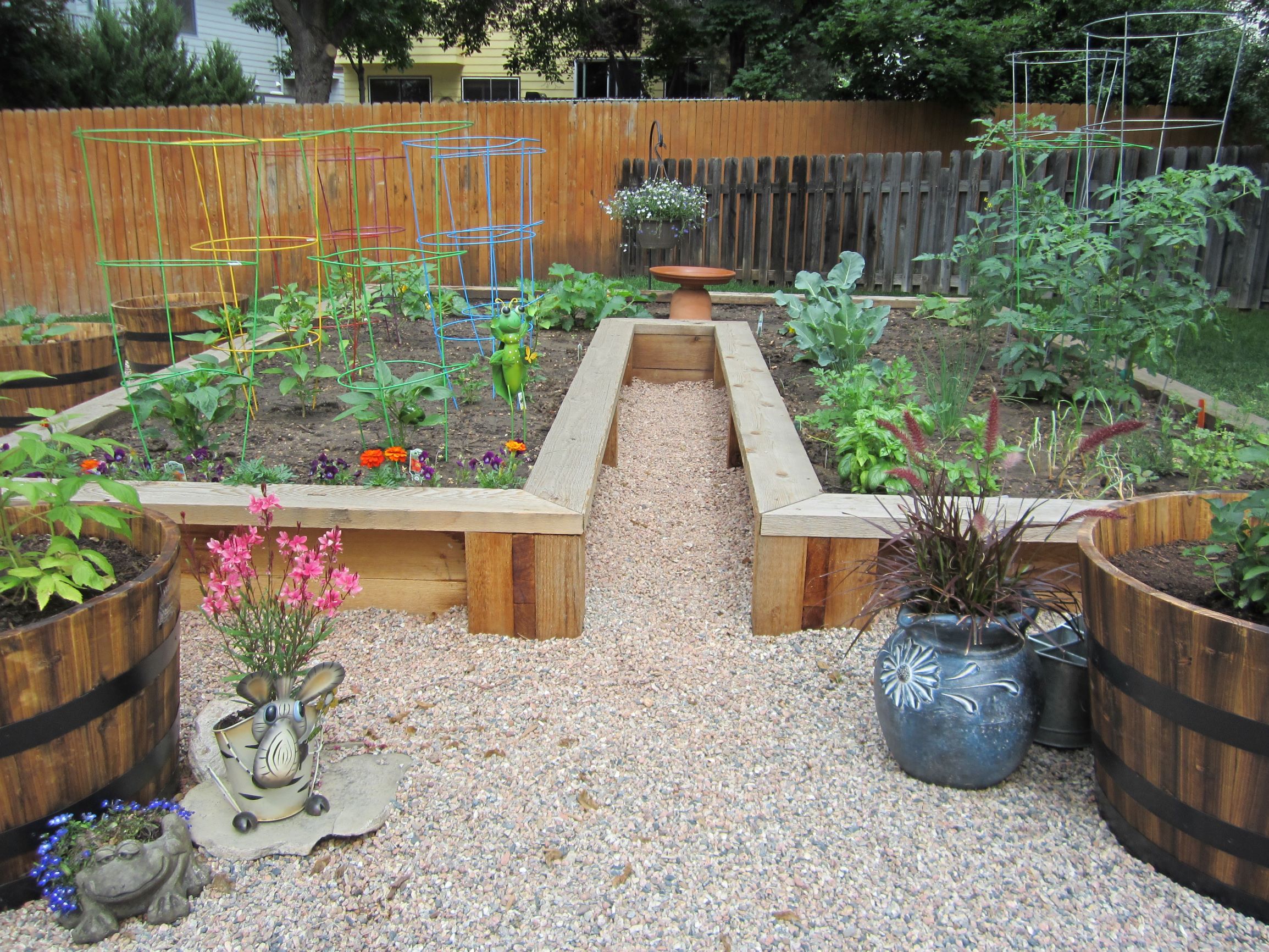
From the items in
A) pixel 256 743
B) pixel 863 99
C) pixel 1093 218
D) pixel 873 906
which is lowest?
pixel 873 906

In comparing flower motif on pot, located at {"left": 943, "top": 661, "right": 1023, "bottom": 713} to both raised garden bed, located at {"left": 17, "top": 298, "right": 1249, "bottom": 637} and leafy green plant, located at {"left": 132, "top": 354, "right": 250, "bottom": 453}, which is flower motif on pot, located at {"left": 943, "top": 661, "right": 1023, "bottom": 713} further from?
leafy green plant, located at {"left": 132, "top": 354, "right": 250, "bottom": 453}

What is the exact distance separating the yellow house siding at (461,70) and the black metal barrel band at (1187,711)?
20602mm

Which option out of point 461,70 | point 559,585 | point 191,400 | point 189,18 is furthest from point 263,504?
point 461,70

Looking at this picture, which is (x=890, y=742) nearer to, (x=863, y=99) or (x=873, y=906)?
(x=873, y=906)

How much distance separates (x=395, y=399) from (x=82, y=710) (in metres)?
1.92

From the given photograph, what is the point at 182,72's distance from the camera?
46.7 feet

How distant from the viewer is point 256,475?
2.98 meters

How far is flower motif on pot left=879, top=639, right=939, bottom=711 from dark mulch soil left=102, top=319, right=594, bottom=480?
1.60 metres

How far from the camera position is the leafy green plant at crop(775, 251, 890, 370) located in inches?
184

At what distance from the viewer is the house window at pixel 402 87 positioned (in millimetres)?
21578

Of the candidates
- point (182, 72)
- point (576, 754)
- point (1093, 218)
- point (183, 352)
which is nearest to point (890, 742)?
point (576, 754)

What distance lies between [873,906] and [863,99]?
42.7 feet

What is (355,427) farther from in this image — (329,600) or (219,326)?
(329,600)

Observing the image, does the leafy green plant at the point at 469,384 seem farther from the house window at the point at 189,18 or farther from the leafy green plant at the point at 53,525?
the house window at the point at 189,18
